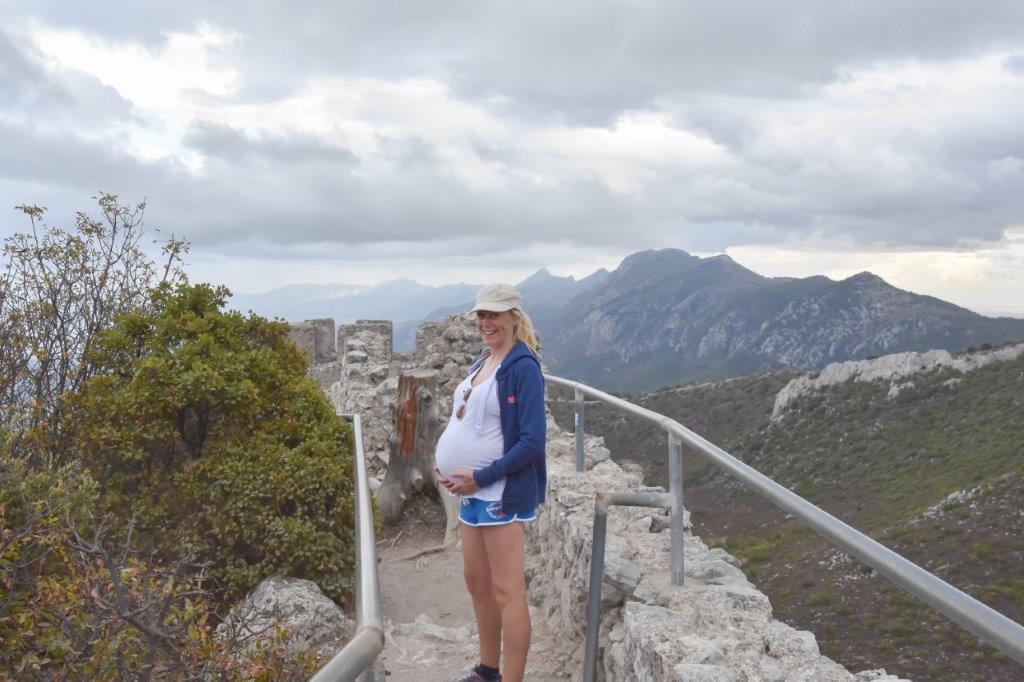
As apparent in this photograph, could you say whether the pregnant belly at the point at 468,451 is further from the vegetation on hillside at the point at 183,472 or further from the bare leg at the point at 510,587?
the vegetation on hillside at the point at 183,472

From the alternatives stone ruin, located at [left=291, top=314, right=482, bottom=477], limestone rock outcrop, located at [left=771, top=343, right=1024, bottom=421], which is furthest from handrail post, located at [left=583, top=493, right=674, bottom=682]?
limestone rock outcrop, located at [left=771, top=343, right=1024, bottom=421]

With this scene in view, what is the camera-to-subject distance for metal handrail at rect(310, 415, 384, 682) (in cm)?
148

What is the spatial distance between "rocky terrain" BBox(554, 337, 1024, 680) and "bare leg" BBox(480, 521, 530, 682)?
13.6m

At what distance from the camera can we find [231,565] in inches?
180

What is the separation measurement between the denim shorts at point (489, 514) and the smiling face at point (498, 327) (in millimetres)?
661

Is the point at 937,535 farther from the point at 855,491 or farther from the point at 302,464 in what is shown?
the point at 302,464

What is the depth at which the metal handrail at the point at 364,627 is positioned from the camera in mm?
1479

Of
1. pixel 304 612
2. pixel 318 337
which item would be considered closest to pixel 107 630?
pixel 304 612

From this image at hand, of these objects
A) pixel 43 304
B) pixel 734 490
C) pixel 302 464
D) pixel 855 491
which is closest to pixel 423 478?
pixel 302 464

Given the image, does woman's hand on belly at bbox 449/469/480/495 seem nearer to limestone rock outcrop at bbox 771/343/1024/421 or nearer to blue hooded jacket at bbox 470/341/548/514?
blue hooded jacket at bbox 470/341/548/514

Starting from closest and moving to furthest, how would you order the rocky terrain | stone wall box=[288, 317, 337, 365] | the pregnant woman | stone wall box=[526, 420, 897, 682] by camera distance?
stone wall box=[526, 420, 897, 682] < the pregnant woman < stone wall box=[288, 317, 337, 365] < the rocky terrain

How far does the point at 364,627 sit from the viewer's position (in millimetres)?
1718

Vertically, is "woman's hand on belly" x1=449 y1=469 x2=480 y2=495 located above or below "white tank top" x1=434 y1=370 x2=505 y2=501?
below

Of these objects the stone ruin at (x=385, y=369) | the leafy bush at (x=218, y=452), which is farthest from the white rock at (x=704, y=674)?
the stone ruin at (x=385, y=369)
